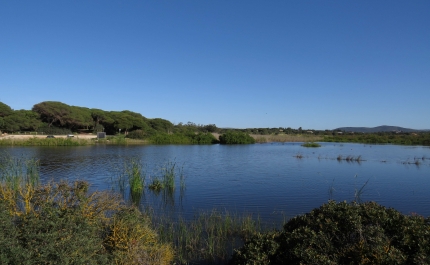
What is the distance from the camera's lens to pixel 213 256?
266 inches

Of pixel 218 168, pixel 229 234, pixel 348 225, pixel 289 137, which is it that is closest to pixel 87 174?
pixel 218 168

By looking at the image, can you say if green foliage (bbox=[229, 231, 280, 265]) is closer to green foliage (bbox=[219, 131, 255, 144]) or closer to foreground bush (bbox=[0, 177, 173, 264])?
foreground bush (bbox=[0, 177, 173, 264])

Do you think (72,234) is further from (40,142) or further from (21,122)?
(21,122)

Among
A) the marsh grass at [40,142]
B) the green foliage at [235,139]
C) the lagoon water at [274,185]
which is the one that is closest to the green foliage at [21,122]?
the marsh grass at [40,142]

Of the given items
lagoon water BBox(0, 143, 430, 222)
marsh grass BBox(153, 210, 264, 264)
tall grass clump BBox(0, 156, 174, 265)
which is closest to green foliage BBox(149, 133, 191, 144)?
lagoon water BBox(0, 143, 430, 222)

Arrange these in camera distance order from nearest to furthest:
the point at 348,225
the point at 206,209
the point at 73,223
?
1. the point at 73,223
2. the point at 348,225
3. the point at 206,209

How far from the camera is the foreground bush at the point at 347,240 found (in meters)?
3.89

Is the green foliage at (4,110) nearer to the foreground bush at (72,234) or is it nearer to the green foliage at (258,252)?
the foreground bush at (72,234)

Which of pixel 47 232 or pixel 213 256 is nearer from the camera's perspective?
pixel 47 232

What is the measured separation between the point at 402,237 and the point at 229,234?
15.2 feet

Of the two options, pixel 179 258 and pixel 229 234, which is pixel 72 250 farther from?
pixel 229 234

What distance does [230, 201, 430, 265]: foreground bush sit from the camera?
3893 millimetres

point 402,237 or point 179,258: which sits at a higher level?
point 402,237

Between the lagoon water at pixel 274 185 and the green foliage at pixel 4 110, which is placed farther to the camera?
the green foliage at pixel 4 110
